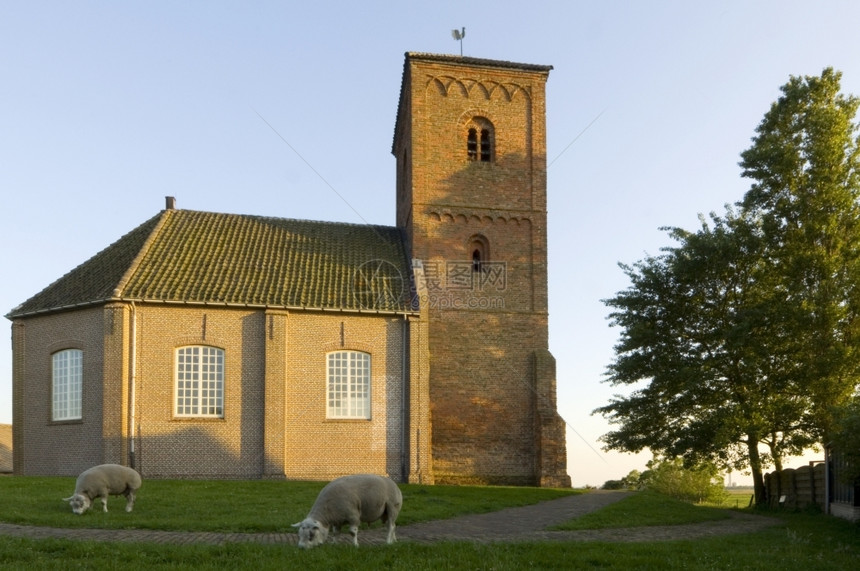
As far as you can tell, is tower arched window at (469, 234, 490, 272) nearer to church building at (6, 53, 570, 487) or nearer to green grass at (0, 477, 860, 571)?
church building at (6, 53, 570, 487)

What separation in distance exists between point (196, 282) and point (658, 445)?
58.6ft

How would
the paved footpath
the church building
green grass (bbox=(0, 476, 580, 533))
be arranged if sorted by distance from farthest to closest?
the church building → green grass (bbox=(0, 476, 580, 533)) → the paved footpath

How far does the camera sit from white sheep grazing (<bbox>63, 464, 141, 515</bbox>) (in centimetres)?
1658

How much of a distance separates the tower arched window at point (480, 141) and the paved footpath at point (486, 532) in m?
17.1

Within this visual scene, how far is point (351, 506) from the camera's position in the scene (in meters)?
12.9

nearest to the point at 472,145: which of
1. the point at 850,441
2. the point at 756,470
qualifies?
the point at 756,470

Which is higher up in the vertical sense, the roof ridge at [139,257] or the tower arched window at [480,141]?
the tower arched window at [480,141]

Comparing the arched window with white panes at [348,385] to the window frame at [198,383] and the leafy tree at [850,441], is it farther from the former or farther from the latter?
the leafy tree at [850,441]

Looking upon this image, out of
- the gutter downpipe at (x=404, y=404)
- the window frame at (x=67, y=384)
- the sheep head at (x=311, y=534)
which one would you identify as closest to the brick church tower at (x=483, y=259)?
the gutter downpipe at (x=404, y=404)

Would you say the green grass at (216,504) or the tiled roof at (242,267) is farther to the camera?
the tiled roof at (242,267)

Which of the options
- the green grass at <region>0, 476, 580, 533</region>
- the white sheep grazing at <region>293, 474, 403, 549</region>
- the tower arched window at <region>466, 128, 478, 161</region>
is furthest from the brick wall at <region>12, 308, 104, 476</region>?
the white sheep grazing at <region>293, 474, 403, 549</region>

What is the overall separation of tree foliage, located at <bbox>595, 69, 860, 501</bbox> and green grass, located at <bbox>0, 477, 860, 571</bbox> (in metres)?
4.70

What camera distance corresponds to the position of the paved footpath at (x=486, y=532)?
1380 cm

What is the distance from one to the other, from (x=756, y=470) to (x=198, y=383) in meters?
20.0
